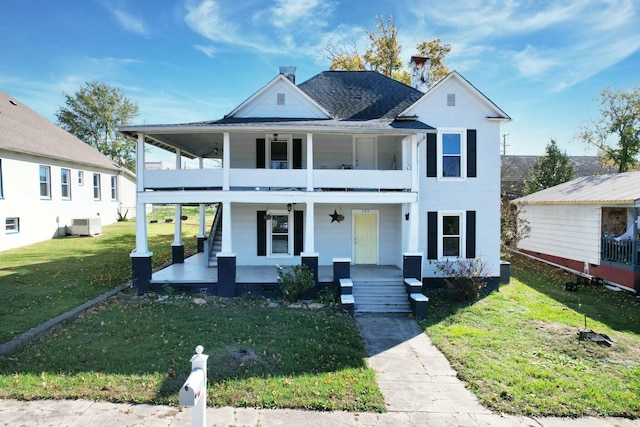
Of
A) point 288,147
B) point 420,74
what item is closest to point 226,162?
point 288,147

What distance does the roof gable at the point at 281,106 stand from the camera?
43.6ft

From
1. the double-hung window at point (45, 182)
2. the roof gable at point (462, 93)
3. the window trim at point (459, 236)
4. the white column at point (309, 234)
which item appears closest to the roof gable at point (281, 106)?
the roof gable at point (462, 93)

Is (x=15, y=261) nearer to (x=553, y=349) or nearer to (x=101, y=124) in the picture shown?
(x=553, y=349)

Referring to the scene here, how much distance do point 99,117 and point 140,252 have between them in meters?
36.8

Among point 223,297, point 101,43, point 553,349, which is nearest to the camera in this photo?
point 553,349

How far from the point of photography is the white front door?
13.6 meters

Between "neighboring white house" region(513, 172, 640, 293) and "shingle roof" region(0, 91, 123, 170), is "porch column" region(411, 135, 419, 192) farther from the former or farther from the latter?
"shingle roof" region(0, 91, 123, 170)

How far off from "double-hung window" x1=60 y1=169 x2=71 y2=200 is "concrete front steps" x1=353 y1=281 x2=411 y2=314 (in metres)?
19.5

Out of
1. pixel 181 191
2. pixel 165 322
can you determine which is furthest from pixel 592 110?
pixel 165 322

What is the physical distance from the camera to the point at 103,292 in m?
10.8

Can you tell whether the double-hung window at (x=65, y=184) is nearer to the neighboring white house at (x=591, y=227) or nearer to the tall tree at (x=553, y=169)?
the neighboring white house at (x=591, y=227)

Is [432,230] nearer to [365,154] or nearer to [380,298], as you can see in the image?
[380,298]

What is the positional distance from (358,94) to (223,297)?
989cm

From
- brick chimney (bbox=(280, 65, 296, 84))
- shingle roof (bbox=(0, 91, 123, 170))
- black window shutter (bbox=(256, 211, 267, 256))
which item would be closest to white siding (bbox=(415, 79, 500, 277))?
brick chimney (bbox=(280, 65, 296, 84))
